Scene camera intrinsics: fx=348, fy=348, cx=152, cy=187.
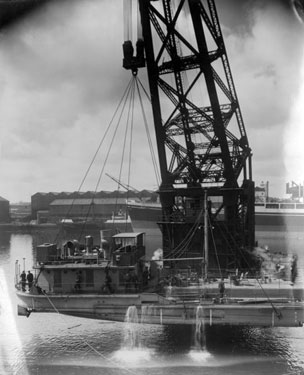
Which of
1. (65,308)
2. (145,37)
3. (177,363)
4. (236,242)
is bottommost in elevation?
(177,363)

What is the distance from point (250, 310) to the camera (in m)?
16.7

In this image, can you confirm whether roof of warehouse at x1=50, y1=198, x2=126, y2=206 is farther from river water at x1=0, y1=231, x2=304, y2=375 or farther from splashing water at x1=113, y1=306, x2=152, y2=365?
splashing water at x1=113, y1=306, x2=152, y2=365

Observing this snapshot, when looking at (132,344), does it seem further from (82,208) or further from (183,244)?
(82,208)

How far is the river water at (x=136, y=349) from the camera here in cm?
1443

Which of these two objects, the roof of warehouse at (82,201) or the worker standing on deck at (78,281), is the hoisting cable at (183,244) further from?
the roof of warehouse at (82,201)

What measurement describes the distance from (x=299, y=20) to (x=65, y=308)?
634 inches

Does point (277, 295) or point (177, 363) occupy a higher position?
point (277, 295)

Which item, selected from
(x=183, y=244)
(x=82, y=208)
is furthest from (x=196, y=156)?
(x=82, y=208)

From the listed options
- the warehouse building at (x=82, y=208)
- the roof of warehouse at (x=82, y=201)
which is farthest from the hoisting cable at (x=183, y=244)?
the roof of warehouse at (x=82, y=201)

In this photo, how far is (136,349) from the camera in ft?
53.8

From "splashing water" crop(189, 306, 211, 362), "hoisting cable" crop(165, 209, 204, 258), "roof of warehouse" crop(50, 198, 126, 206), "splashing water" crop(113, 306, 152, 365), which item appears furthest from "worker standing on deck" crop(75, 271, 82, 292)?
"roof of warehouse" crop(50, 198, 126, 206)

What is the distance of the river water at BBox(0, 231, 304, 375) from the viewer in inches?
568

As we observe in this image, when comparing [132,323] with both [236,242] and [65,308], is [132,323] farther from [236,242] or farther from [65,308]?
[236,242]

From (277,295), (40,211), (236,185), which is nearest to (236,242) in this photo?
(236,185)
